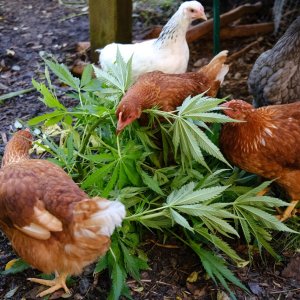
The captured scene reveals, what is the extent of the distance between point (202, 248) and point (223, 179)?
1.32 feet

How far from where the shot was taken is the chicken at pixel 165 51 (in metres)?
3.13

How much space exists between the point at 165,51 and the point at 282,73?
75 cm

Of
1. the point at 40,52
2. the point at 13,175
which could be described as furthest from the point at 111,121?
the point at 40,52

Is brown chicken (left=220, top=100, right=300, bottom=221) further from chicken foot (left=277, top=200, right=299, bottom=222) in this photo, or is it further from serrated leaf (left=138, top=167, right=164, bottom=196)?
serrated leaf (left=138, top=167, right=164, bottom=196)

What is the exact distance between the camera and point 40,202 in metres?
1.89

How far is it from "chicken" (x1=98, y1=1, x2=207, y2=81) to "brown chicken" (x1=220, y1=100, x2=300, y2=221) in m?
0.82

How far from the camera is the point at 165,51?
3.16 meters

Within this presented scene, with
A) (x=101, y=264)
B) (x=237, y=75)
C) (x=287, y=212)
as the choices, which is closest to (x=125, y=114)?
(x=101, y=264)

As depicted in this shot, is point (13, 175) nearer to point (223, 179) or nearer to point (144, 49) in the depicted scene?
point (223, 179)

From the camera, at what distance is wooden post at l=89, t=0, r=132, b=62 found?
3450 mm

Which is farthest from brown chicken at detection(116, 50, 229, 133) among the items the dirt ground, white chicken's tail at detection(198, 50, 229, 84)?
the dirt ground

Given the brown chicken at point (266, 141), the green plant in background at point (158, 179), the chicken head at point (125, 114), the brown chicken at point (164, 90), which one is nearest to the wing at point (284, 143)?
the brown chicken at point (266, 141)

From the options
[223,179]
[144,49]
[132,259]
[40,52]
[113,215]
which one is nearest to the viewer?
[113,215]

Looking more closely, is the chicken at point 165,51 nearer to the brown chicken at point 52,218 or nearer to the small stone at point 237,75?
the small stone at point 237,75
